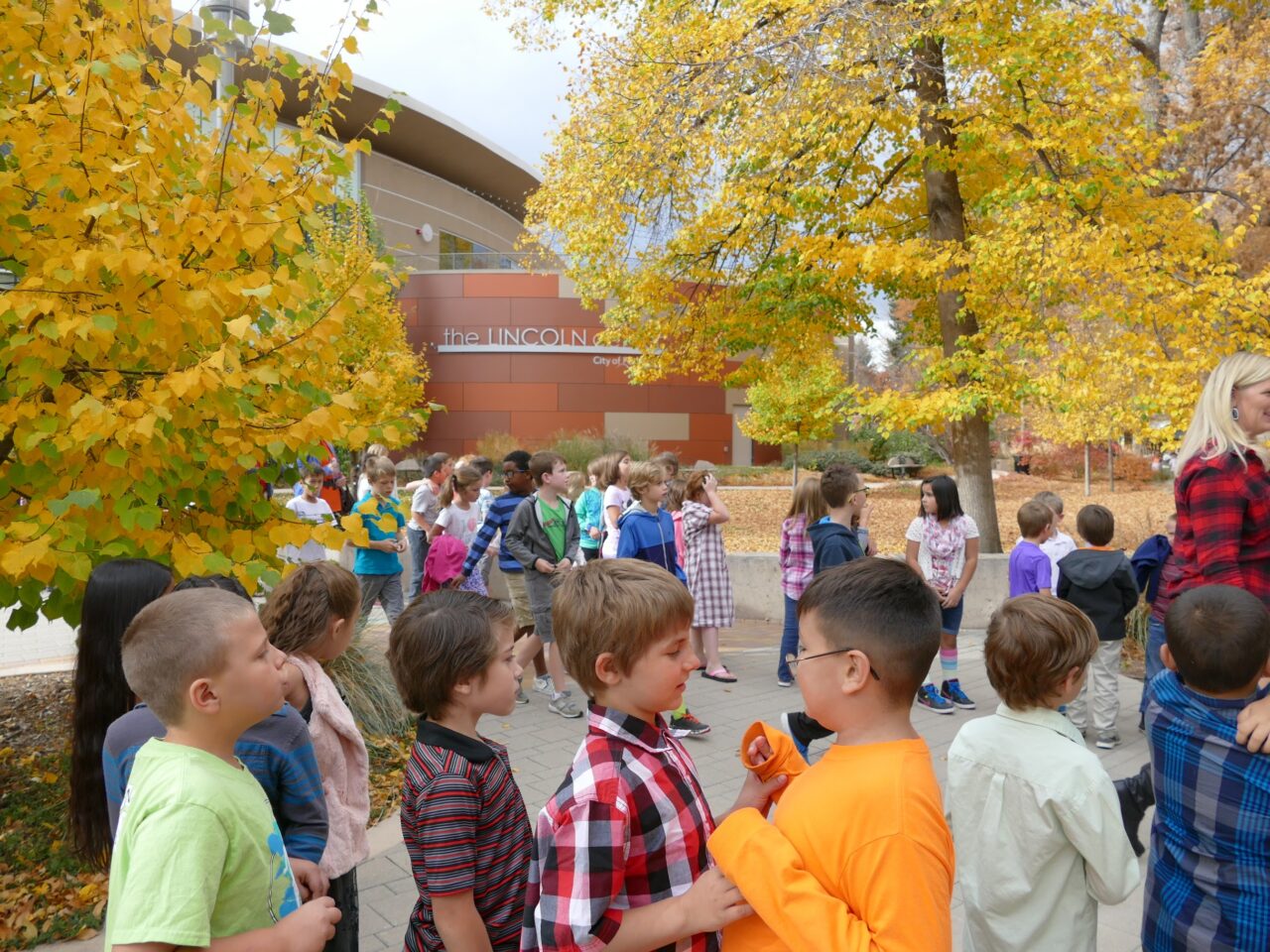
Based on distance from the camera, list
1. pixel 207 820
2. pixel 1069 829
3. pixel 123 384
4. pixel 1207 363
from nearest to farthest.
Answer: pixel 207 820 < pixel 1069 829 < pixel 123 384 < pixel 1207 363

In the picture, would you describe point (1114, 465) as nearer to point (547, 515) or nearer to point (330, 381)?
point (547, 515)

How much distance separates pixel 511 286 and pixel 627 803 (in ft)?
104

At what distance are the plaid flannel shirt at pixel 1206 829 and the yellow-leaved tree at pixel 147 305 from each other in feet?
9.45

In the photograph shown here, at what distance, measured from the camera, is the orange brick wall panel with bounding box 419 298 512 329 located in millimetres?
32094

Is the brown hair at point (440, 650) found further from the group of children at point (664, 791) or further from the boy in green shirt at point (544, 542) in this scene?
the boy in green shirt at point (544, 542)

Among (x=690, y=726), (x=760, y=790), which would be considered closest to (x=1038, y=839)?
(x=760, y=790)

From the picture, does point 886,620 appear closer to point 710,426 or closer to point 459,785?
point 459,785

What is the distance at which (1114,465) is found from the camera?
1303 inches

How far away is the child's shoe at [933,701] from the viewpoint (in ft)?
21.3

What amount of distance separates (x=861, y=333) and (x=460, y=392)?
22.3m

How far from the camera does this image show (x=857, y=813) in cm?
144

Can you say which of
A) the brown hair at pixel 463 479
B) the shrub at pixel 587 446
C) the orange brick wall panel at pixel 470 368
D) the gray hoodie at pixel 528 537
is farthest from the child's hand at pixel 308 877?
the orange brick wall panel at pixel 470 368

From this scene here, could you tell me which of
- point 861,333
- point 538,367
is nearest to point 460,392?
point 538,367

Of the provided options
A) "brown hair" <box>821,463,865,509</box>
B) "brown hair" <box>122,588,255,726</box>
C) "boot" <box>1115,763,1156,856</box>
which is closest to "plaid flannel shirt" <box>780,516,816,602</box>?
"brown hair" <box>821,463,865,509</box>
